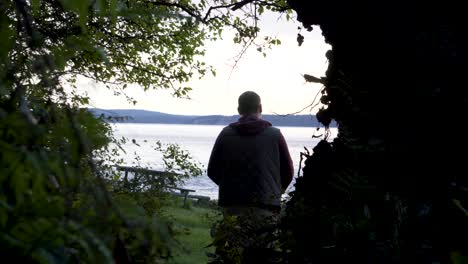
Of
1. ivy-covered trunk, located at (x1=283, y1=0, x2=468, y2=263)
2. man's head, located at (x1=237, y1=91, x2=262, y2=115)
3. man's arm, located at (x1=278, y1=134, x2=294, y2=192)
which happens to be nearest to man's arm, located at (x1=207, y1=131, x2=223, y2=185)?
man's head, located at (x1=237, y1=91, x2=262, y2=115)

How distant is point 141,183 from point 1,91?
8422 millimetres

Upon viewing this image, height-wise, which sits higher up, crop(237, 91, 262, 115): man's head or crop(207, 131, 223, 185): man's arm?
crop(237, 91, 262, 115): man's head

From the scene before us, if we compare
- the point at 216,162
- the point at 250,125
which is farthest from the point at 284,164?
the point at 216,162

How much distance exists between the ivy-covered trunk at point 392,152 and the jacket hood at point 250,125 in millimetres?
3393

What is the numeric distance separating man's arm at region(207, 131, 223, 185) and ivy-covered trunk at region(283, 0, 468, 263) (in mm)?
3540

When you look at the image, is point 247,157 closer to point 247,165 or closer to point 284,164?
point 247,165

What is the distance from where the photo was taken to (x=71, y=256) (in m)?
0.86

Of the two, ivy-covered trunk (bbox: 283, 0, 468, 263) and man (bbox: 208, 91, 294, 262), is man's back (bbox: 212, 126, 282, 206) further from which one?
ivy-covered trunk (bbox: 283, 0, 468, 263)

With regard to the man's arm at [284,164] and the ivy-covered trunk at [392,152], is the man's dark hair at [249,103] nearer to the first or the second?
the man's arm at [284,164]

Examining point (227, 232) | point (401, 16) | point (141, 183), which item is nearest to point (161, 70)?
point (141, 183)

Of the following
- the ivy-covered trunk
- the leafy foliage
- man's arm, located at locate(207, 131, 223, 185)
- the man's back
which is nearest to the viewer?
the leafy foliage

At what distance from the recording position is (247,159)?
6.16 m

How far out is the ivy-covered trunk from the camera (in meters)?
2.06

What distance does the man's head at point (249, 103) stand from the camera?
20.2 ft
